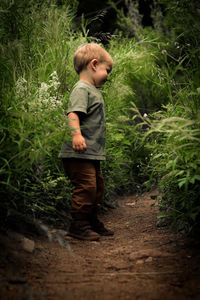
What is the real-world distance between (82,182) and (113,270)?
0.78 m

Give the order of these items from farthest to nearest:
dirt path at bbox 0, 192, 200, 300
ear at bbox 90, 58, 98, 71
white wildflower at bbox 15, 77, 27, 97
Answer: ear at bbox 90, 58, 98, 71 → white wildflower at bbox 15, 77, 27, 97 → dirt path at bbox 0, 192, 200, 300

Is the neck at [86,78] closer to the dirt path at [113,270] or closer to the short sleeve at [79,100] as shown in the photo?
the short sleeve at [79,100]

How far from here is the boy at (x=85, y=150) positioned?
209cm

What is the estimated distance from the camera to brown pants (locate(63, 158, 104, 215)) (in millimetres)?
2129

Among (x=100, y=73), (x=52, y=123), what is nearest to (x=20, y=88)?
(x=52, y=123)

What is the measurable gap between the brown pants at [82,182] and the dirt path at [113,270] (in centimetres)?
24

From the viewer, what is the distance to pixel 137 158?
11.5 feet

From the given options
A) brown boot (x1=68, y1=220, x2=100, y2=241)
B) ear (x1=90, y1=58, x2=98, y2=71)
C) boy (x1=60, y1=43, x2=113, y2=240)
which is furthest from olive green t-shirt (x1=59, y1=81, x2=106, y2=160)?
brown boot (x1=68, y1=220, x2=100, y2=241)

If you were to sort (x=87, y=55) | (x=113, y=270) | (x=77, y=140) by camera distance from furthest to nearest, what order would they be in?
(x=87, y=55) < (x=77, y=140) < (x=113, y=270)

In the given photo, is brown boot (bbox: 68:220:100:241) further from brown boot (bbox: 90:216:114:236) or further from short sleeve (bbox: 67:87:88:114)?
short sleeve (bbox: 67:87:88:114)

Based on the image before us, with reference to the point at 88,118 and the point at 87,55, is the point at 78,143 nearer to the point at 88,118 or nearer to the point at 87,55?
the point at 88,118

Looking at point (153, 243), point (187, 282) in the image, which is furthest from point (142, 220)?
point (187, 282)

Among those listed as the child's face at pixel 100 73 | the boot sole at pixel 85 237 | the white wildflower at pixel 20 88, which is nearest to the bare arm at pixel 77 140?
the white wildflower at pixel 20 88

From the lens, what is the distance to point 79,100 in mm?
2105
